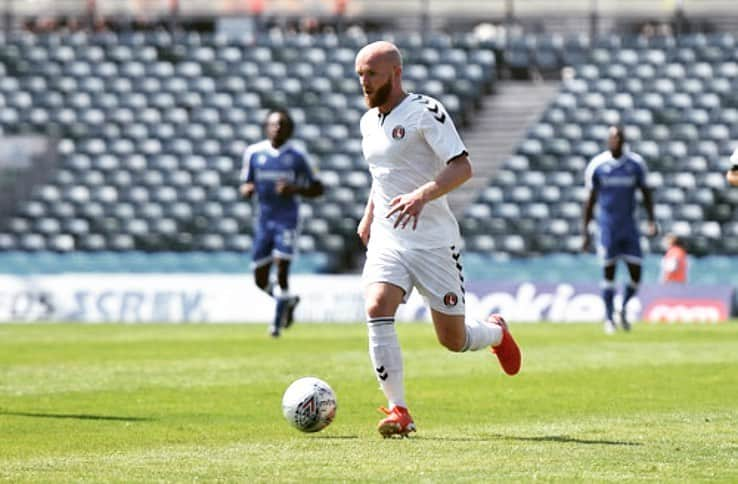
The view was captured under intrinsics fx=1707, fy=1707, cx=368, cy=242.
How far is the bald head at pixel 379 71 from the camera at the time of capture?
9867mm

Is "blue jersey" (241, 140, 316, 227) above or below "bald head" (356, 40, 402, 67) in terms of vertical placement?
below

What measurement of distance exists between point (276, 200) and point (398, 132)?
38.4 ft

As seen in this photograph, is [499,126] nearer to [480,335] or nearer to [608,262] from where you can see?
[608,262]

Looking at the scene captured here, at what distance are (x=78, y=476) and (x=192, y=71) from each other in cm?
3176

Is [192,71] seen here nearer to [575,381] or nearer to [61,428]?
[575,381]

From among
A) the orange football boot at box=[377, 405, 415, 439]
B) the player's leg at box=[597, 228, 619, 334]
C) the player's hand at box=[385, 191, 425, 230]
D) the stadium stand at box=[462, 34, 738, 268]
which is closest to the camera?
the player's hand at box=[385, 191, 425, 230]

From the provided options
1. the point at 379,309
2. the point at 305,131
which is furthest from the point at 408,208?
the point at 305,131

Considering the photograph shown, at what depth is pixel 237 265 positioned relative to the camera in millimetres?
32719

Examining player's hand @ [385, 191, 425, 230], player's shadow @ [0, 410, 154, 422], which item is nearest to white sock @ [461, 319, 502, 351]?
player's hand @ [385, 191, 425, 230]

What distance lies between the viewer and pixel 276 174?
2152cm

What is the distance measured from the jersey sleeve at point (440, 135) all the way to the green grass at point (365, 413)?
1.65 metres

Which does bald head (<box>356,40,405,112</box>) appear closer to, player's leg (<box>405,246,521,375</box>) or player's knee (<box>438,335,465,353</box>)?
player's leg (<box>405,246,521,375</box>)

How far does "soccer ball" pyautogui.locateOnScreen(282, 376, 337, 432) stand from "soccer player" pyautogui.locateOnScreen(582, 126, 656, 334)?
1286 centimetres

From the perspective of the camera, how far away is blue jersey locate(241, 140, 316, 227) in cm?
2147
